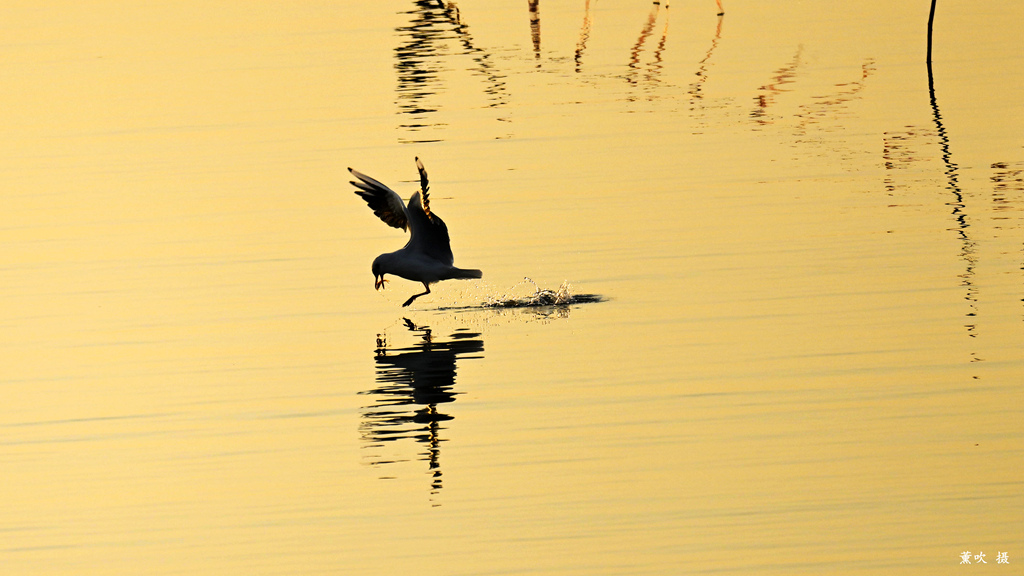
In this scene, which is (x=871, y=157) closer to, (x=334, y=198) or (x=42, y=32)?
(x=334, y=198)

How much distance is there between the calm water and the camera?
35.1 ft

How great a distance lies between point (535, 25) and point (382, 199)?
27.6 m

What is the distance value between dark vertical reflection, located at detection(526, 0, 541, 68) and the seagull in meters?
19.3

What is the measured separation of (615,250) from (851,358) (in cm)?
523

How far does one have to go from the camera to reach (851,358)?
45.7ft

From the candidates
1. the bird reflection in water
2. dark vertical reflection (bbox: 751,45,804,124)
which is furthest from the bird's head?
dark vertical reflection (bbox: 751,45,804,124)

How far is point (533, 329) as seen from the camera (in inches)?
631

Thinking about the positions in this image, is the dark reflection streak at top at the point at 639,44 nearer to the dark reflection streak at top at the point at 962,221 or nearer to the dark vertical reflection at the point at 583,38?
the dark vertical reflection at the point at 583,38

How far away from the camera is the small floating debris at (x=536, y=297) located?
16781 millimetres

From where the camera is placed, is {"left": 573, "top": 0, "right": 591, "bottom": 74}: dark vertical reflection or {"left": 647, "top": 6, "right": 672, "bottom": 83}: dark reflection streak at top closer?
{"left": 647, "top": 6, "right": 672, "bottom": 83}: dark reflection streak at top

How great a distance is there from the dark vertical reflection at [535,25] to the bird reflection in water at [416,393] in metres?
20.8

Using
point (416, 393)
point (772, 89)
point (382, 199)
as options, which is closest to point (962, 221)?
point (382, 199)

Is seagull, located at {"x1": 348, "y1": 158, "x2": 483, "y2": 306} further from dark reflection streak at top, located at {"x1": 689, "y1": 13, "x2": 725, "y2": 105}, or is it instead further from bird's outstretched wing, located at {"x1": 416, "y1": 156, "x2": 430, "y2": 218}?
dark reflection streak at top, located at {"x1": 689, "y1": 13, "x2": 725, "y2": 105}

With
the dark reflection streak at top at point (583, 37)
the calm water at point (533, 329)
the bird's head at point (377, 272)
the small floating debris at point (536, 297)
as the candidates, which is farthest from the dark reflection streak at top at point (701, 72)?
the bird's head at point (377, 272)
